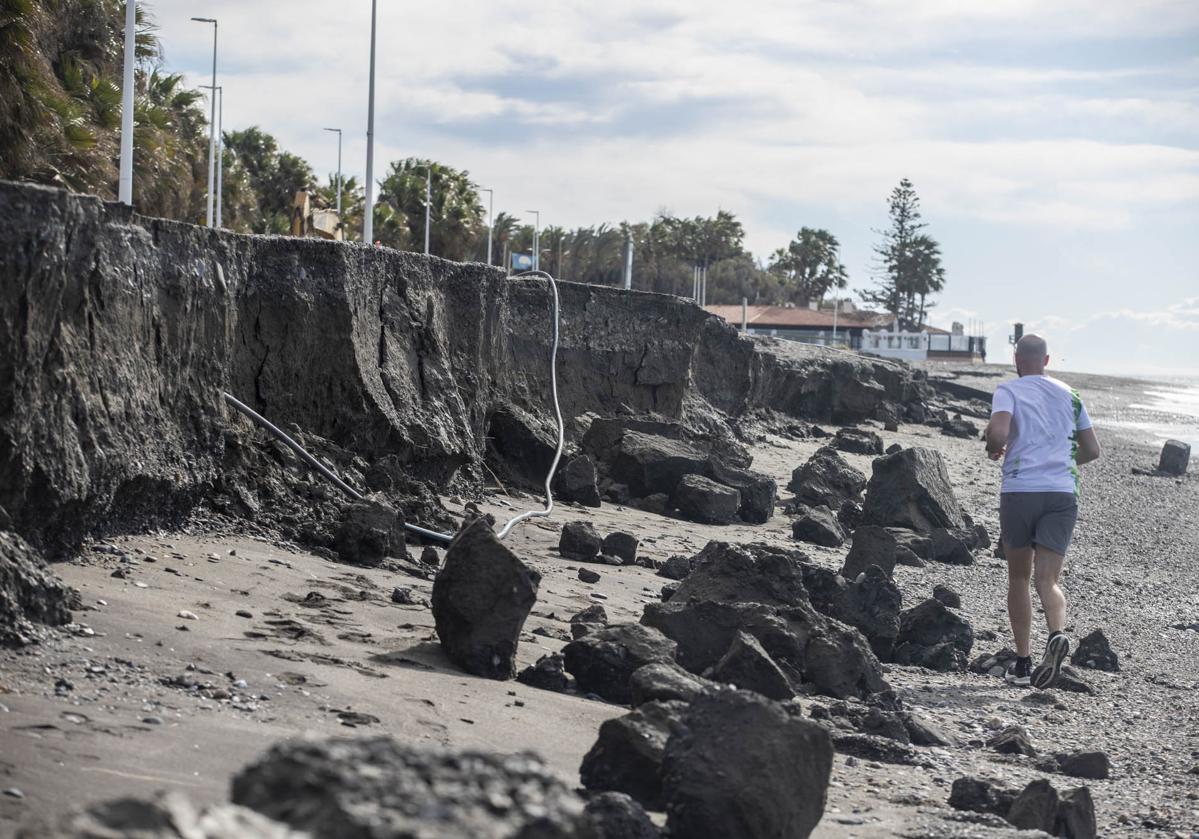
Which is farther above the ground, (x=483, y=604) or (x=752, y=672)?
(x=483, y=604)

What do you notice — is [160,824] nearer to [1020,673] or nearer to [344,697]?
[344,697]

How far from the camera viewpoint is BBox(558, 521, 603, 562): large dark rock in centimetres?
1041

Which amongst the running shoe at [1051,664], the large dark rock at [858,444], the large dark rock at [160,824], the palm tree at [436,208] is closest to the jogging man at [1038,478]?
the running shoe at [1051,664]

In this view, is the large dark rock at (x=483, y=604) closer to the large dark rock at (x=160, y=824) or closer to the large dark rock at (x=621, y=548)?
the large dark rock at (x=160, y=824)

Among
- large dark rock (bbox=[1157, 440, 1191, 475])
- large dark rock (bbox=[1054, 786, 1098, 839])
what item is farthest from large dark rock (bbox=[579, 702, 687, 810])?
large dark rock (bbox=[1157, 440, 1191, 475])

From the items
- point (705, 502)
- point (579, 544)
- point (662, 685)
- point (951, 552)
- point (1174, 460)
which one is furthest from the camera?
point (1174, 460)

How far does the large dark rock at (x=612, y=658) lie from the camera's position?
6207 millimetres

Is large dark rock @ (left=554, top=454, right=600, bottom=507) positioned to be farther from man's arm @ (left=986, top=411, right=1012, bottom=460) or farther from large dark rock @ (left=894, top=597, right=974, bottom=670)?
man's arm @ (left=986, top=411, right=1012, bottom=460)

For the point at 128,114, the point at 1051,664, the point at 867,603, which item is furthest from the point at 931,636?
the point at 128,114

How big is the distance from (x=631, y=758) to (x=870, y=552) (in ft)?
22.1

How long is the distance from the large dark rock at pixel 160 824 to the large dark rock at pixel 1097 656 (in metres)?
7.80

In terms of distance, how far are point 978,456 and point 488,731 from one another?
24782mm

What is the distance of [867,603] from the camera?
881 cm

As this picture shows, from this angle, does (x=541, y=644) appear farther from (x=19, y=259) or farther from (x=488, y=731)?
(x=19, y=259)
